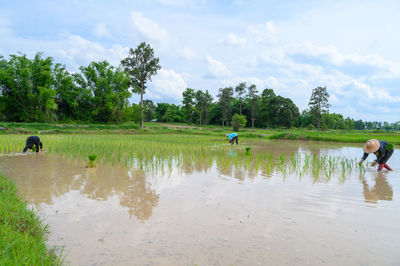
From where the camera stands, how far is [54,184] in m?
4.81

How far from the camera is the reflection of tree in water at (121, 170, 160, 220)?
3.50 m

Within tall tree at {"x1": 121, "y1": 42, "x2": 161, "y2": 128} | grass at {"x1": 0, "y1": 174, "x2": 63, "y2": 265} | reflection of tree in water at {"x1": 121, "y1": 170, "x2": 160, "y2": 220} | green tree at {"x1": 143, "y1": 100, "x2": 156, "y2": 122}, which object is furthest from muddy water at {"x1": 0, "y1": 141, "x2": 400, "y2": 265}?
green tree at {"x1": 143, "y1": 100, "x2": 156, "y2": 122}

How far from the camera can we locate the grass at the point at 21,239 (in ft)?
6.32

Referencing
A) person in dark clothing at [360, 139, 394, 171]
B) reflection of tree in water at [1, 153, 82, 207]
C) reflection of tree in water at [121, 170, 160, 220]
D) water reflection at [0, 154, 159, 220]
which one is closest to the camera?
reflection of tree in water at [121, 170, 160, 220]

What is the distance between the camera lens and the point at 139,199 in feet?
13.3

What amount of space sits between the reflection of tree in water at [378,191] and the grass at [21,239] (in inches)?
184

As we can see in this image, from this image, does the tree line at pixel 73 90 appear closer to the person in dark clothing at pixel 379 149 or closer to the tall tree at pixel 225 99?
the tall tree at pixel 225 99

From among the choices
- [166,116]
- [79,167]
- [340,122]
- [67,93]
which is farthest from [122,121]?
[340,122]

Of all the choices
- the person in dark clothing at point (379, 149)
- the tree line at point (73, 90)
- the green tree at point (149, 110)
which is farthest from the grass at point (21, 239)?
the green tree at point (149, 110)

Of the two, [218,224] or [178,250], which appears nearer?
[178,250]

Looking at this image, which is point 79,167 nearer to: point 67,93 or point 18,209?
point 18,209

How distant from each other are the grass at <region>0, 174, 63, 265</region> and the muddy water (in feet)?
0.58

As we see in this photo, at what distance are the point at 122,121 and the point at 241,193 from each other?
31.7m

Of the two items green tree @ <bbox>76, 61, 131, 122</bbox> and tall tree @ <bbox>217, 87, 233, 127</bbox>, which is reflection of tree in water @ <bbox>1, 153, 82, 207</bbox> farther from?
tall tree @ <bbox>217, 87, 233, 127</bbox>
